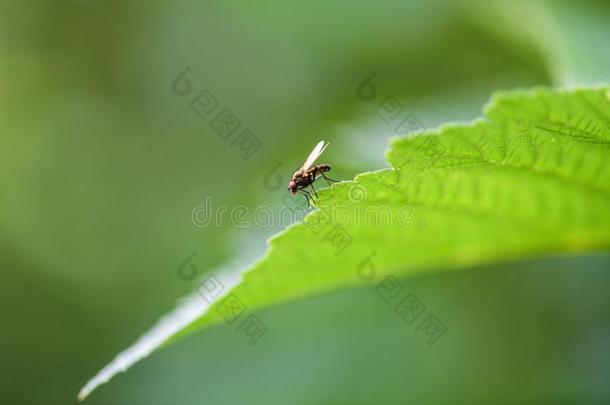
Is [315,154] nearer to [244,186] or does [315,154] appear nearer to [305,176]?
[305,176]

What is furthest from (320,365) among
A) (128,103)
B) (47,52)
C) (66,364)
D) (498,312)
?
(47,52)

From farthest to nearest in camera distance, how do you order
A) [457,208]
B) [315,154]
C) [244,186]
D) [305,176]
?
[244,186], [305,176], [315,154], [457,208]

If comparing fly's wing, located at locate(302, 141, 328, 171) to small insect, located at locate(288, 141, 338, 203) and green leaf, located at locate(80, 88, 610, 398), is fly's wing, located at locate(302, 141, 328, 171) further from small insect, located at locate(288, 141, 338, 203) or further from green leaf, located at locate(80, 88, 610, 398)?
green leaf, located at locate(80, 88, 610, 398)

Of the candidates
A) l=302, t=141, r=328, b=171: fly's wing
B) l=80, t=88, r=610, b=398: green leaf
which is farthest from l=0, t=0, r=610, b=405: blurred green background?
l=80, t=88, r=610, b=398: green leaf

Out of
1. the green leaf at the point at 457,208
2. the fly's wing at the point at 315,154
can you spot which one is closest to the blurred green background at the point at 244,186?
the fly's wing at the point at 315,154

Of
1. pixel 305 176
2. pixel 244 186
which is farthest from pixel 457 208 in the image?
pixel 244 186

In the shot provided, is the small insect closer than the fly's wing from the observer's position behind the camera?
No

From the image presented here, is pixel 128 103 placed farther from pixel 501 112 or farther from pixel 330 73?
pixel 501 112
